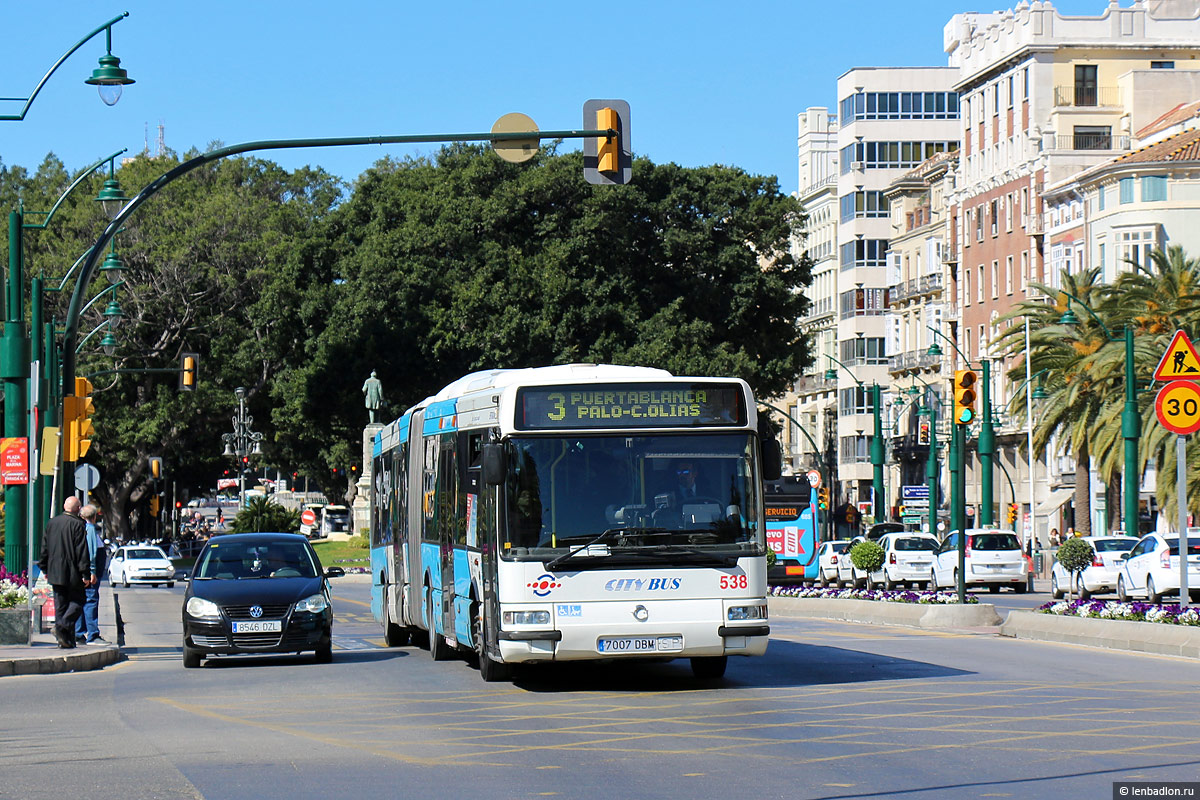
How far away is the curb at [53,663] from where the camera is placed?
20.9m

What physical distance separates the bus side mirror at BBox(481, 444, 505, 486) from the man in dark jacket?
7.00 m

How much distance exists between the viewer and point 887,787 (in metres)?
11.0

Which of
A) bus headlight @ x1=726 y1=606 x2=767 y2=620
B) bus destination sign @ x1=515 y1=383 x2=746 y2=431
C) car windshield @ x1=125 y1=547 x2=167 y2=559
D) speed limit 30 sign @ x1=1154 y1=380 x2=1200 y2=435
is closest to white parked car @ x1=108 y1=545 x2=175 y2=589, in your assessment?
car windshield @ x1=125 y1=547 x2=167 y2=559

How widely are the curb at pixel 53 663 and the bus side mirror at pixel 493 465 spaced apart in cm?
673

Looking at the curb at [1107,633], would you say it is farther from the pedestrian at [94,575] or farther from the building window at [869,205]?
the building window at [869,205]

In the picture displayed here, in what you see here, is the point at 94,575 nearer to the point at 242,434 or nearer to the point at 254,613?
→ the point at 254,613

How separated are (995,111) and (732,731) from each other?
78.3 meters

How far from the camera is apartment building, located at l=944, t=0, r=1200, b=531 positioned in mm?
81062

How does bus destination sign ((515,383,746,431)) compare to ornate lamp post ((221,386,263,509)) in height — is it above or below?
below

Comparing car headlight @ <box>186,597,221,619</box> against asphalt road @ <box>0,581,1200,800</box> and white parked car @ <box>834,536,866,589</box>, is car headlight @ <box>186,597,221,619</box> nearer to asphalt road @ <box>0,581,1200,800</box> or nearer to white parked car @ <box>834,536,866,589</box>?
asphalt road @ <box>0,581,1200,800</box>

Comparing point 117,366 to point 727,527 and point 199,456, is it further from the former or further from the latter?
point 727,527

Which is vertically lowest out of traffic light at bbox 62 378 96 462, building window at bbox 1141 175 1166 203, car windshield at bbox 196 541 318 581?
car windshield at bbox 196 541 318 581

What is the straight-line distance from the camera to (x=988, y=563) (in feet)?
154

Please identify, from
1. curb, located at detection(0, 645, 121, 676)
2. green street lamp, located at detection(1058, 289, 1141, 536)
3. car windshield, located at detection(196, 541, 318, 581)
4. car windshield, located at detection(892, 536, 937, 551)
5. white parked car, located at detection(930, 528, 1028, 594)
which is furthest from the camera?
car windshield, located at detection(892, 536, 937, 551)
